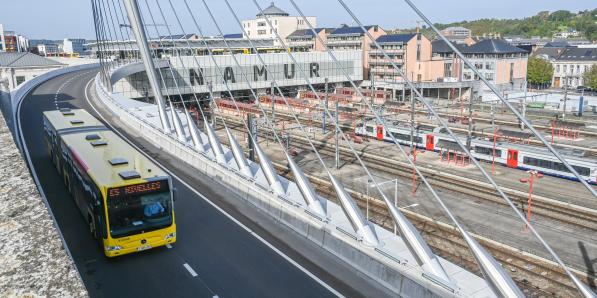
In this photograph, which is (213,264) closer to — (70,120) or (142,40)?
(70,120)

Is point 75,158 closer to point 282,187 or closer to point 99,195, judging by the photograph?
point 99,195

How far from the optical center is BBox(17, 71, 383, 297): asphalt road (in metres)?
13.6

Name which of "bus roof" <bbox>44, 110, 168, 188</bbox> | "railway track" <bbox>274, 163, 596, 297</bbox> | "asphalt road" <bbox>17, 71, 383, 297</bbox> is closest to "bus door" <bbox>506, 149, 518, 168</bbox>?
"railway track" <bbox>274, 163, 596, 297</bbox>

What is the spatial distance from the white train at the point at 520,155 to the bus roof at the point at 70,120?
57.7 feet

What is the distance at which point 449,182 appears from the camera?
3047 centimetres

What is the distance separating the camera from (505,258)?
19469mm

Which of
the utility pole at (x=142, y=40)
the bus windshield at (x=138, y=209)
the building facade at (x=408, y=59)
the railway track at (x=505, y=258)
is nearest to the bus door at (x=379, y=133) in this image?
the railway track at (x=505, y=258)

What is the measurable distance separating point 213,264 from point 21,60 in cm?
7477

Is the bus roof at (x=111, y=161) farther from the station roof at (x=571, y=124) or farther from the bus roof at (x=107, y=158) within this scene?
the station roof at (x=571, y=124)

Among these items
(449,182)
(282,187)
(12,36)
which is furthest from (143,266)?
(12,36)

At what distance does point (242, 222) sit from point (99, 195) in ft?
19.0

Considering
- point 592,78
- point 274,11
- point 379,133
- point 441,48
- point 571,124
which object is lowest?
point 571,124

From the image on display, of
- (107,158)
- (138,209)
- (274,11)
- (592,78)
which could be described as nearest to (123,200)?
(138,209)

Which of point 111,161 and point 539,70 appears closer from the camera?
point 111,161
